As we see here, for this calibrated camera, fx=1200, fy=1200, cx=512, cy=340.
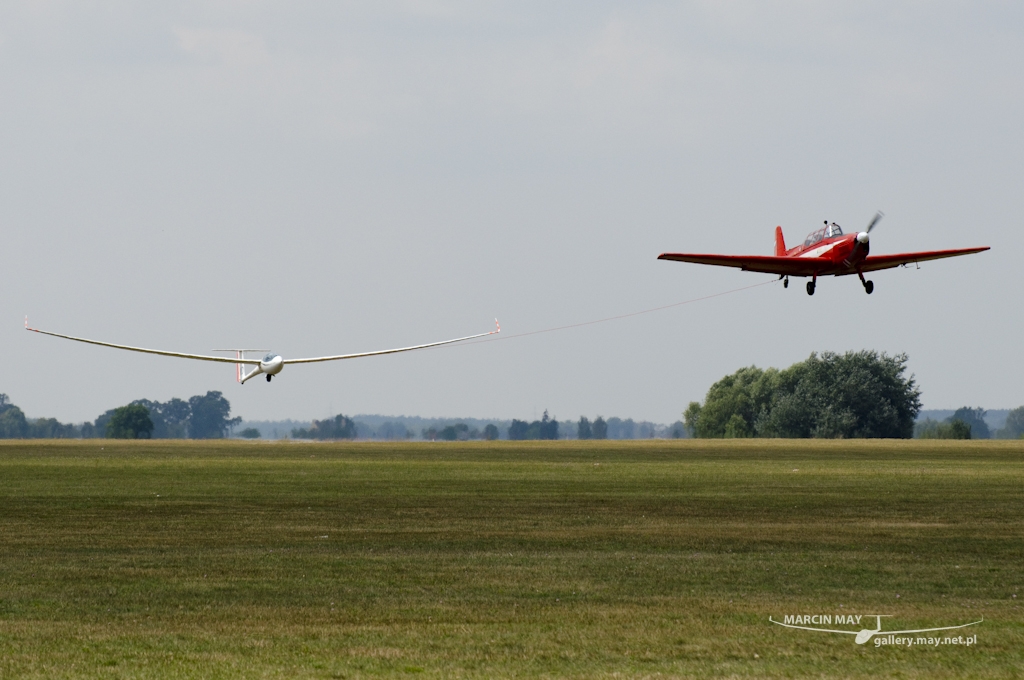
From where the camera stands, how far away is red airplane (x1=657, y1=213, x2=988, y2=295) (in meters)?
32.8

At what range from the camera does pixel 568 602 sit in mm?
20562

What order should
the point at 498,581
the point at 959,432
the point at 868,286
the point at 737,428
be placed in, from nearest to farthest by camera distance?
the point at 498,581 < the point at 868,286 < the point at 959,432 < the point at 737,428

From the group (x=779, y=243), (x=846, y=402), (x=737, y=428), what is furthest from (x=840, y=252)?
(x=737, y=428)

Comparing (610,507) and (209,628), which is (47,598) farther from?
(610,507)

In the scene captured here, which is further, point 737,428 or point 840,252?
point 737,428

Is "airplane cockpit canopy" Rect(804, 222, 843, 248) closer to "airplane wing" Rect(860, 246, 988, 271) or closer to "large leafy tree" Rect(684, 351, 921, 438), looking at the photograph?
"airplane wing" Rect(860, 246, 988, 271)

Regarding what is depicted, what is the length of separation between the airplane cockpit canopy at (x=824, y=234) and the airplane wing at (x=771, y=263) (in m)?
0.83

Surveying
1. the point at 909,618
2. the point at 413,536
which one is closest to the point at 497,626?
the point at 909,618

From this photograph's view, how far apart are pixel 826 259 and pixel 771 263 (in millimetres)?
1519

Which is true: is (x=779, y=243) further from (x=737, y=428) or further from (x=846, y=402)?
(x=737, y=428)

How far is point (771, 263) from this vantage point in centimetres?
3422

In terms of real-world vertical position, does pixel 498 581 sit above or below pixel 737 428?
below

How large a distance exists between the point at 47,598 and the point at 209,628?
424 cm

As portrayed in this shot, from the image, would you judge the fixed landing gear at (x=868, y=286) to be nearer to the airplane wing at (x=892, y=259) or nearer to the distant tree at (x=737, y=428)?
the airplane wing at (x=892, y=259)
